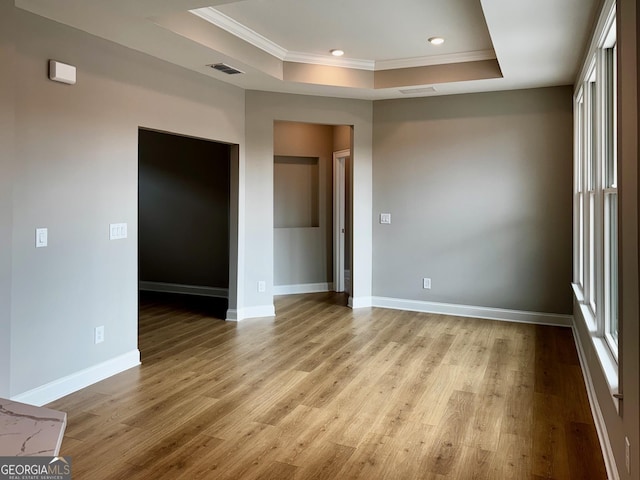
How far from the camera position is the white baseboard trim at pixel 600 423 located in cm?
229

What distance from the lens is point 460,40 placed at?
452cm

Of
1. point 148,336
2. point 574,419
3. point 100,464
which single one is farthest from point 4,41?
point 574,419

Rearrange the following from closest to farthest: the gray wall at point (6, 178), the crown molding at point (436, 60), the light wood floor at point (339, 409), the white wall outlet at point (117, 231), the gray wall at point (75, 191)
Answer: the light wood floor at point (339, 409), the gray wall at point (6, 178), the gray wall at point (75, 191), the white wall outlet at point (117, 231), the crown molding at point (436, 60)

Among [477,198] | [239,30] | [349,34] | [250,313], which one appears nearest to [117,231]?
[239,30]

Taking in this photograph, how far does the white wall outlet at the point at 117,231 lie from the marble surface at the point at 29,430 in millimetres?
2662

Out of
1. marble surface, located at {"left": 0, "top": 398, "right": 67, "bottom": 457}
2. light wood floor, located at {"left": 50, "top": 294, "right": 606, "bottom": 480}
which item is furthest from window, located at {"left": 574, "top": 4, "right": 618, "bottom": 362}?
marble surface, located at {"left": 0, "top": 398, "right": 67, "bottom": 457}

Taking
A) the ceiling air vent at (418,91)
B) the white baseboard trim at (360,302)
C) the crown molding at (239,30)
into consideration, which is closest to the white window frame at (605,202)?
the ceiling air vent at (418,91)

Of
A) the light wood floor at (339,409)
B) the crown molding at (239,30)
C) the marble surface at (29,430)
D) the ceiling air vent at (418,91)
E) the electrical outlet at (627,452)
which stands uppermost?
the crown molding at (239,30)

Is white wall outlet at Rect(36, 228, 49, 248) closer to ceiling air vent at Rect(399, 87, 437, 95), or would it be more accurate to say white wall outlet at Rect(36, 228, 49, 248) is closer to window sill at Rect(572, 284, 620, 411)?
window sill at Rect(572, 284, 620, 411)

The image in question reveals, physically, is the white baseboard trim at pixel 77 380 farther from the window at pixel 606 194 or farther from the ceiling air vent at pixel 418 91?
the ceiling air vent at pixel 418 91

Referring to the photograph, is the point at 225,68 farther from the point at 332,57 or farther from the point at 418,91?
the point at 418,91

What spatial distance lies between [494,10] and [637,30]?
5.50 feet

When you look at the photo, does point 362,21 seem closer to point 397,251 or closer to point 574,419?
point 397,251

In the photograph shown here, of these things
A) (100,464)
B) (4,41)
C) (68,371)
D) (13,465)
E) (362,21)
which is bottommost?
(100,464)
